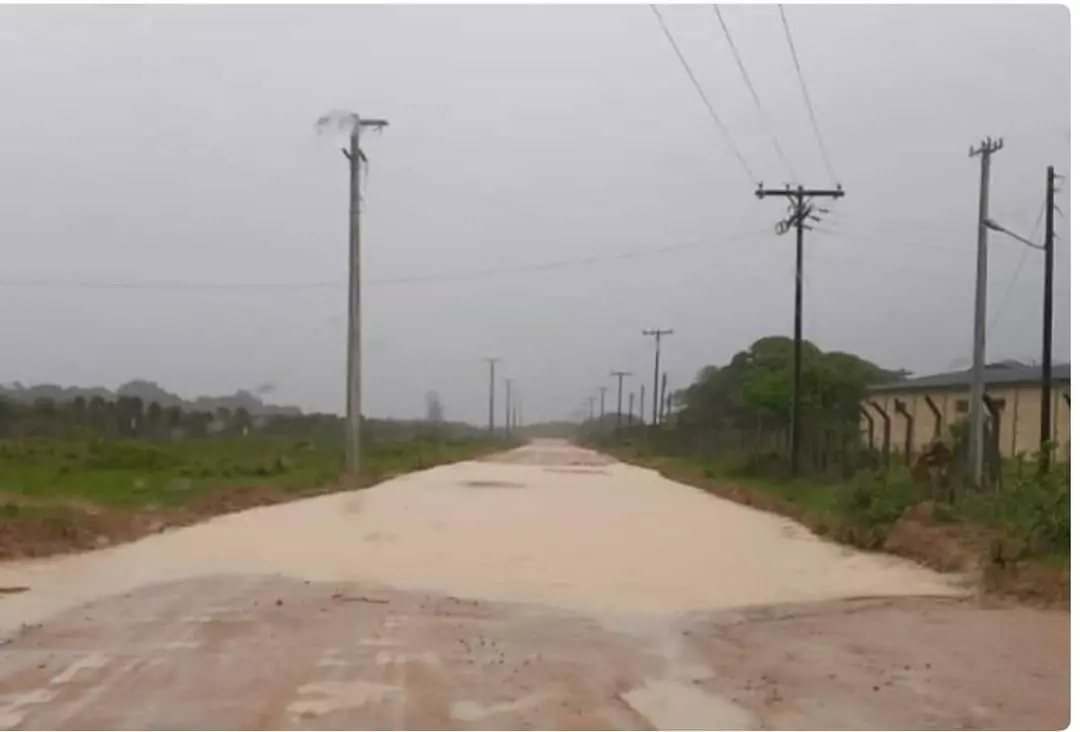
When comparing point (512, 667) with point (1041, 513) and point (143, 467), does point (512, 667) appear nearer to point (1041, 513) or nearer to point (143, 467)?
point (1041, 513)

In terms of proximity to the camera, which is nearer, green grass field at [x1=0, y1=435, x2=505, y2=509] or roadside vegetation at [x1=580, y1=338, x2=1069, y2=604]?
roadside vegetation at [x1=580, y1=338, x2=1069, y2=604]

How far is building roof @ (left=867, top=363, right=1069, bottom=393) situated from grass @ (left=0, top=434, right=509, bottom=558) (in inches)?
633

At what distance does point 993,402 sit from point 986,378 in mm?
18214

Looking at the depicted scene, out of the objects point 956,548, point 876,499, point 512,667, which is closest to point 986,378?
point 876,499

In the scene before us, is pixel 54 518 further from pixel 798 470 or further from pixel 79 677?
pixel 798 470

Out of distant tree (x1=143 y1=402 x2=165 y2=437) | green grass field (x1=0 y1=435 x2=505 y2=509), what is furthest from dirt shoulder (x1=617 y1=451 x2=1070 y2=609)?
distant tree (x1=143 y1=402 x2=165 y2=437)

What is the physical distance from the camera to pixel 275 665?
9.07m

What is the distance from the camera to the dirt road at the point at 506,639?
788cm

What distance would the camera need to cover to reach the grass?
1831cm

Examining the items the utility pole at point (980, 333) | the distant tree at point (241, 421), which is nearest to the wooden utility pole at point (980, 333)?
the utility pole at point (980, 333)

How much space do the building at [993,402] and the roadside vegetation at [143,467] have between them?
526 inches

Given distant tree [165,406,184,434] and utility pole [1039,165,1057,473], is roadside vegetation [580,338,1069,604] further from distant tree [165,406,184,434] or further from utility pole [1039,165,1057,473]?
distant tree [165,406,184,434]

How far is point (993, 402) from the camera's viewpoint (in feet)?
74.9

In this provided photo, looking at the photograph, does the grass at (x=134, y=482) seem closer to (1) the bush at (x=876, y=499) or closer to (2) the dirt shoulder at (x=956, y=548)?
(2) the dirt shoulder at (x=956, y=548)
